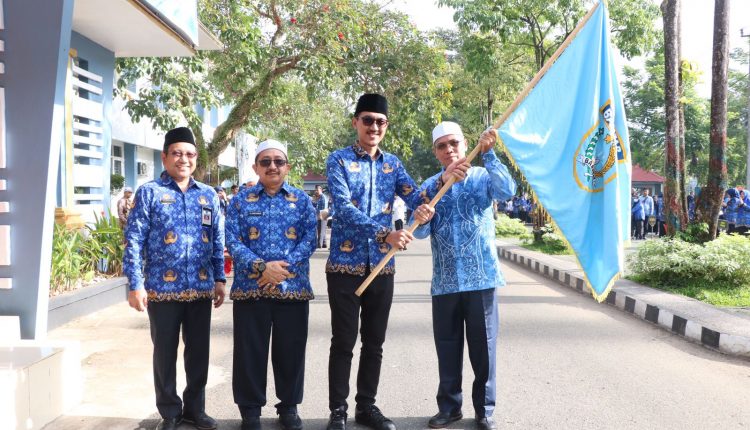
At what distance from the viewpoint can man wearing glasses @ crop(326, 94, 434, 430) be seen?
3.90 m

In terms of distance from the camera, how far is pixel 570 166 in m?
4.09

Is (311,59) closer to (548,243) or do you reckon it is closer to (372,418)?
(548,243)

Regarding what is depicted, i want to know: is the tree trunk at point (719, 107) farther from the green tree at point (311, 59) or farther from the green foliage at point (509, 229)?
the green foliage at point (509, 229)

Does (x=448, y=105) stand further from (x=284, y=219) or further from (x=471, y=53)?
(x=284, y=219)

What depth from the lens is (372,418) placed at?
398 centimetres

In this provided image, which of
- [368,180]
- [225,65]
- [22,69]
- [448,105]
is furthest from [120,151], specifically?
[368,180]

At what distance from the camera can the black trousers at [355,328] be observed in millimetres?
3912

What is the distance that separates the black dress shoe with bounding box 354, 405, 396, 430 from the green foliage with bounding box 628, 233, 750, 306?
5730 mm

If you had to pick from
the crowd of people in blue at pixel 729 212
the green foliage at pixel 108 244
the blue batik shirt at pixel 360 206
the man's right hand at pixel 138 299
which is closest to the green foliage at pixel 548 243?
the crowd of people in blue at pixel 729 212

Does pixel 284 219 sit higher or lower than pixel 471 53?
lower

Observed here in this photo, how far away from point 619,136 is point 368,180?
155 centimetres

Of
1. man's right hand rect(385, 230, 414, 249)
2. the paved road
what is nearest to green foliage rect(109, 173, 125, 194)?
the paved road

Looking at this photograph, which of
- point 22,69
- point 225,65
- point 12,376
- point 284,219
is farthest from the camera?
point 225,65

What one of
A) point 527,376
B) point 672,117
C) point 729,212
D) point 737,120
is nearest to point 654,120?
point 737,120
